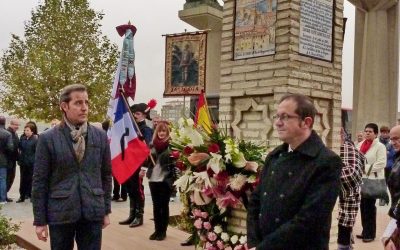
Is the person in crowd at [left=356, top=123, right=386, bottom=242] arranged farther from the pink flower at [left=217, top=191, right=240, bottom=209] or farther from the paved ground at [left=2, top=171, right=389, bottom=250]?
the pink flower at [left=217, top=191, right=240, bottom=209]

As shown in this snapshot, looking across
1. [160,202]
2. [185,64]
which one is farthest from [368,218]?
[185,64]

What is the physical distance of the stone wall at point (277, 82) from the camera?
520 cm

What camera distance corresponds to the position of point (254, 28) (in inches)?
219

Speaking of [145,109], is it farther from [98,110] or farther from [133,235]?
[98,110]

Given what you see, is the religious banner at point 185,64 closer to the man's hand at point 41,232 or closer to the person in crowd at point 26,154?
the person in crowd at point 26,154

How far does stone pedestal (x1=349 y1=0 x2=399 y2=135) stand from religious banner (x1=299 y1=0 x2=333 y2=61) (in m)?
11.6

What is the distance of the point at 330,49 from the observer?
5.70m

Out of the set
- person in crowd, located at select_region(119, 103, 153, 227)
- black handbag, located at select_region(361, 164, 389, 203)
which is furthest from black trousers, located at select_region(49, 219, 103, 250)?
black handbag, located at select_region(361, 164, 389, 203)

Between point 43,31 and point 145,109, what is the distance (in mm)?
18399

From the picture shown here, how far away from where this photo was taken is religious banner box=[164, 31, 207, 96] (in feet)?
33.2

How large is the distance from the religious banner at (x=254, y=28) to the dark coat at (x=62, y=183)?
2557 millimetres

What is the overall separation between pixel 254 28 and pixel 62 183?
3.00 metres

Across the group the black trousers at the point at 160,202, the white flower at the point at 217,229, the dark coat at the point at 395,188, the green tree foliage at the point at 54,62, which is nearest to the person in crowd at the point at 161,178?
the black trousers at the point at 160,202

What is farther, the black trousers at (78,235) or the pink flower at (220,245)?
the pink flower at (220,245)
